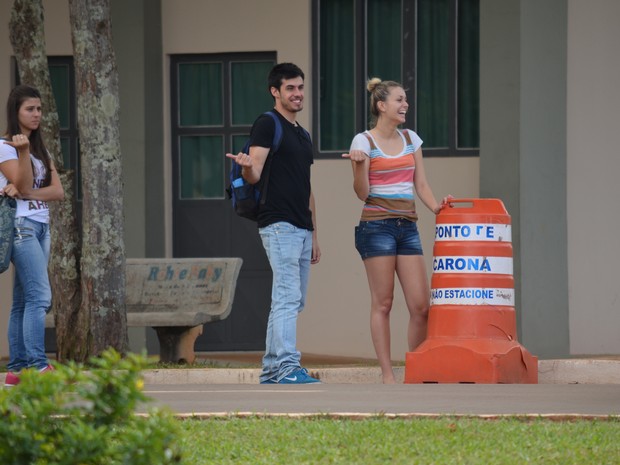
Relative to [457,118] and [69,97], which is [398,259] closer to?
[457,118]

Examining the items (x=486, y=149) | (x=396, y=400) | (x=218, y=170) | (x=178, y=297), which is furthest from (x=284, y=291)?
(x=218, y=170)

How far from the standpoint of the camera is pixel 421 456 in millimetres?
6059

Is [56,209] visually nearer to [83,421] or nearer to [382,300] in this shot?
[382,300]

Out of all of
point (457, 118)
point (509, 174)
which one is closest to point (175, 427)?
point (509, 174)

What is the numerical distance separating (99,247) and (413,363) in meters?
3.33

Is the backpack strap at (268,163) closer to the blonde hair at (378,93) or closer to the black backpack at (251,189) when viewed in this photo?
the black backpack at (251,189)

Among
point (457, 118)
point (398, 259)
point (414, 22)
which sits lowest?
point (398, 259)

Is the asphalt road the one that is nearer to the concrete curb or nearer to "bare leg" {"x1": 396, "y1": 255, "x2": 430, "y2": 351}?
"bare leg" {"x1": 396, "y1": 255, "x2": 430, "y2": 351}

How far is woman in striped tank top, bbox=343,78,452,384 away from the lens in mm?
10078

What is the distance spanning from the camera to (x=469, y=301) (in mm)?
10188

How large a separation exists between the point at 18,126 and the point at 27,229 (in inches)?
27.2

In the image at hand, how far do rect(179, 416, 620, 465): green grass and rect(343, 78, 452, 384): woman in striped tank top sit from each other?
3.08 m

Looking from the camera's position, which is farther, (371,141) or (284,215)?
(371,141)

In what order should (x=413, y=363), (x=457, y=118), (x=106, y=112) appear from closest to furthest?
(x=413, y=363), (x=106, y=112), (x=457, y=118)
